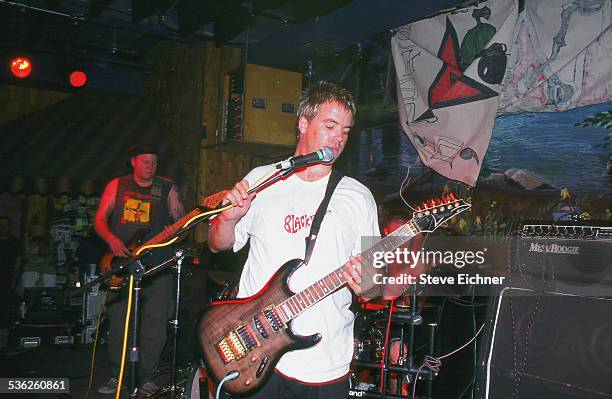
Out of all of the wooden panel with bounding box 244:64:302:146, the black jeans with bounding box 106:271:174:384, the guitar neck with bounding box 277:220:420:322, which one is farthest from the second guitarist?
the guitar neck with bounding box 277:220:420:322

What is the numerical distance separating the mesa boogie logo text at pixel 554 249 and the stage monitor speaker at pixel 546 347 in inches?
11.8

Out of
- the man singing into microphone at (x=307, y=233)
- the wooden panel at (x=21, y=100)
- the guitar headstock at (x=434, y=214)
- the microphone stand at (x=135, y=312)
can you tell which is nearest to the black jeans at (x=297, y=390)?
the man singing into microphone at (x=307, y=233)

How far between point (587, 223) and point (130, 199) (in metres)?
4.31

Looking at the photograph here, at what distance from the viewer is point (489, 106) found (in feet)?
16.9

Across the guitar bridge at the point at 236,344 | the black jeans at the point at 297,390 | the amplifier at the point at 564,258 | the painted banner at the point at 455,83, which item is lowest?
the black jeans at the point at 297,390

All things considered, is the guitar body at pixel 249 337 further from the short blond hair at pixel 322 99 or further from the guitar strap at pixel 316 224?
the short blond hair at pixel 322 99

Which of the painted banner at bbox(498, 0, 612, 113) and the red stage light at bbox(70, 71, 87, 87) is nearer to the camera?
the painted banner at bbox(498, 0, 612, 113)

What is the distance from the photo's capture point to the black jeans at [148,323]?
17.1ft

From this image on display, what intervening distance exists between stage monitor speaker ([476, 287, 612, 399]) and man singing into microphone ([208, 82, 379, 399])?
1.22 meters

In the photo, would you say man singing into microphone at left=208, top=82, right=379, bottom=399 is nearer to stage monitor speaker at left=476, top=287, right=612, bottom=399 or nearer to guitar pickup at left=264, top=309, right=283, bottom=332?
guitar pickup at left=264, top=309, right=283, bottom=332

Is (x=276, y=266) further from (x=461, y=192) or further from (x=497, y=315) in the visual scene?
(x=461, y=192)

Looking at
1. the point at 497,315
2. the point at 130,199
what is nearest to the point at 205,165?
the point at 130,199

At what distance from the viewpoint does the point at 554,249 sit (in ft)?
11.1

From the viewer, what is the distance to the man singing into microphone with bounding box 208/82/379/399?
8.23ft
